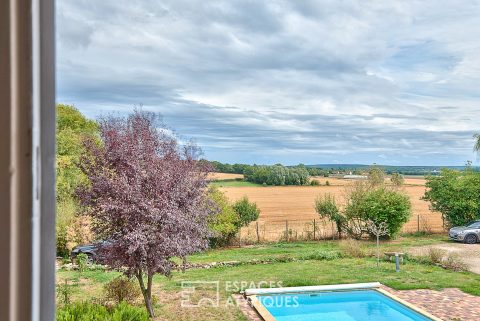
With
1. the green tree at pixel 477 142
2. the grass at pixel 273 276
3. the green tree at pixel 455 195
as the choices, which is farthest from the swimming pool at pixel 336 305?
the green tree at pixel 477 142

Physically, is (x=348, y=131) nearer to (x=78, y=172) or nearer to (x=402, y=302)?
(x=402, y=302)

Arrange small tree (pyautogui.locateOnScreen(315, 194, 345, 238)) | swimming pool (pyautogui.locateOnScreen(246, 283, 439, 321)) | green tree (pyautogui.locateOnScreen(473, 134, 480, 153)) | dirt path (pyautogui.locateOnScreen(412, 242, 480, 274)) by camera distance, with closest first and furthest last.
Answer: swimming pool (pyautogui.locateOnScreen(246, 283, 439, 321))
dirt path (pyautogui.locateOnScreen(412, 242, 480, 274))
green tree (pyautogui.locateOnScreen(473, 134, 480, 153))
small tree (pyautogui.locateOnScreen(315, 194, 345, 238))

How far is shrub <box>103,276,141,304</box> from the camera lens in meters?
3.38

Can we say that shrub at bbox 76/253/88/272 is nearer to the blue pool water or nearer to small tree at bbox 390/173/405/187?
the blue pool water

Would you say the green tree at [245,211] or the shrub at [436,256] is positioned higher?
the green tree at [245,211]

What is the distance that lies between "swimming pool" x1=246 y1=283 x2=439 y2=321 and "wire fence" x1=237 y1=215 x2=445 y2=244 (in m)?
0.73

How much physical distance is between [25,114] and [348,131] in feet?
16.2

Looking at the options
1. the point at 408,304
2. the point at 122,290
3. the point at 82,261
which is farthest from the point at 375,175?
the point at 82,261

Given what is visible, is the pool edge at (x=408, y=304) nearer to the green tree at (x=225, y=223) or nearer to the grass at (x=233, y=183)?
the green tree at (x=225, y=223)

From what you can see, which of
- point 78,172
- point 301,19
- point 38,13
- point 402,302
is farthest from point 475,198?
point 38,13

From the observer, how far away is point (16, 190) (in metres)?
0.26

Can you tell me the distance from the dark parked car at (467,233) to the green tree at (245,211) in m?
2.13

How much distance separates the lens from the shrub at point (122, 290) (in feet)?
11.1

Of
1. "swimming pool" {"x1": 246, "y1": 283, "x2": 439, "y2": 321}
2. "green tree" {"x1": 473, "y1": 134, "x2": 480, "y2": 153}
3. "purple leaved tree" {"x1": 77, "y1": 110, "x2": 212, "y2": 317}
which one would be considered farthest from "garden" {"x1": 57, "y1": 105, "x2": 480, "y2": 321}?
"green tree" {"x1": 473, "y1": 134, "x2": 480, "y2": 153}
